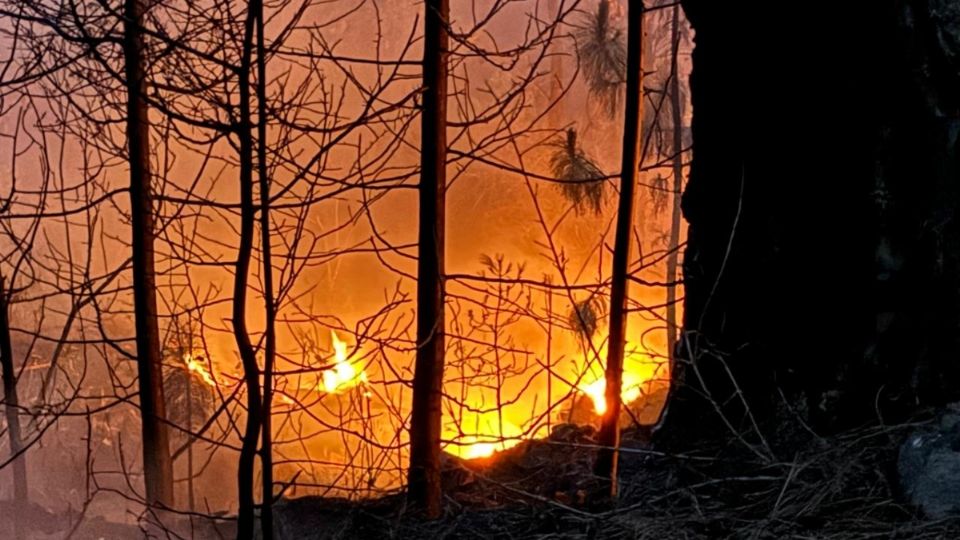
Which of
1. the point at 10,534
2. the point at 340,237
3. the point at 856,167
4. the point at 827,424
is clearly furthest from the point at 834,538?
the point at 340,237

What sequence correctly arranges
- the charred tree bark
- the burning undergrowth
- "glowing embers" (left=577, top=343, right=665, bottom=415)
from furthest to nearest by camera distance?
1. "glowing embers" (left=577, top=343, right=665, bottom=415)
2. the charred tree bark
3. the burning undergrowth

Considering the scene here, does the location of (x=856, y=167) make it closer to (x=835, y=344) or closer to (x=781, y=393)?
(x=835, y=344)

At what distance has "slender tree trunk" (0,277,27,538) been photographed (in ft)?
20.2

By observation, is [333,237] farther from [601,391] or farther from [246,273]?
[246,273]

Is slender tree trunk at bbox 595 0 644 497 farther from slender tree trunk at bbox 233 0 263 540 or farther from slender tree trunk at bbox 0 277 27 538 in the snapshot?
slender tree trunk at bbox 0 277 27 538

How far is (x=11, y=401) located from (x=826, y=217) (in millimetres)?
5683

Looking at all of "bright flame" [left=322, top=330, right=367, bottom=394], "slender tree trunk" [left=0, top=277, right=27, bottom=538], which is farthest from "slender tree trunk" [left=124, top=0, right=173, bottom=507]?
"bright flame" [left=322, top=330, right=367, bottom=394]

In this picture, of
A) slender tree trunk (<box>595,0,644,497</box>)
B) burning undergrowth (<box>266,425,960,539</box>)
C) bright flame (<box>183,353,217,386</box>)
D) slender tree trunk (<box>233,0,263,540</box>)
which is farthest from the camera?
bright flame (<box>183,353,217,386</box>)

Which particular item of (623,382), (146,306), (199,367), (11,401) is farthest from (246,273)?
(199,367)

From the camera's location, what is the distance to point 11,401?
6.22 metres

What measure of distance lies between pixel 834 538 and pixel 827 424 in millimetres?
1064

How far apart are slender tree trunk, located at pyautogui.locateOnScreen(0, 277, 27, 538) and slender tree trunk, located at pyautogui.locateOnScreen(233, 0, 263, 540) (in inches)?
135

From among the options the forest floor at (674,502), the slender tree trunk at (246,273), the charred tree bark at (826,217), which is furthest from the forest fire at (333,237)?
the charred tree bark at (826,217)

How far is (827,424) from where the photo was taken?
3.51 meters
